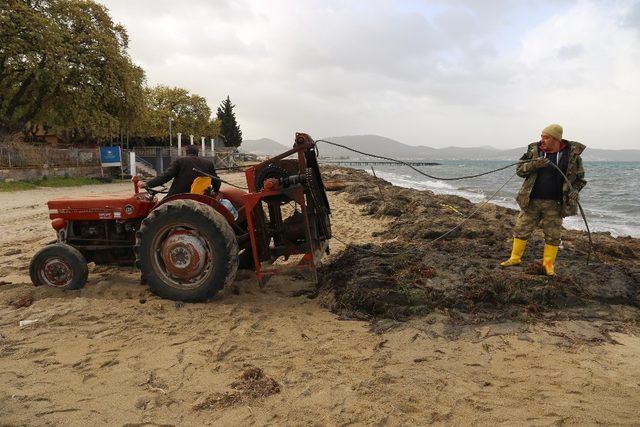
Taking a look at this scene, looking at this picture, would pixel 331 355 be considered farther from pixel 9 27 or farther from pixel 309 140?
pixel 9 27

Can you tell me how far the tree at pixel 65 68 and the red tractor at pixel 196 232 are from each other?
20977mm

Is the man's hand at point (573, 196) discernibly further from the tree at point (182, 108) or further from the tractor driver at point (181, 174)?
the tree at point (182, 108)

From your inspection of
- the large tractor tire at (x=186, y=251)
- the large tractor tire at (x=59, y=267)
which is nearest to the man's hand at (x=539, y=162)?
the large tractor tire at (x=186, y=251)

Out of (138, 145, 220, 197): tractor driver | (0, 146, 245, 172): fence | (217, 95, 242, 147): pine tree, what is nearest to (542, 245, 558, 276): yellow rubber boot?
(138, 145, 220, 197): tractor driver

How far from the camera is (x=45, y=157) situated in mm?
20156

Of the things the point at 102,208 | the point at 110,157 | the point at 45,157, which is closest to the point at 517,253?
the point at 102,208

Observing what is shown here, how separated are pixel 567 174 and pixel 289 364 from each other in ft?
12.7

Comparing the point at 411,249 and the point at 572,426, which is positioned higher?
the point at 411,249

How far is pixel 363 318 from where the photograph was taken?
4180mm


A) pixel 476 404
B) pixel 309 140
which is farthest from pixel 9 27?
pixel 476 404

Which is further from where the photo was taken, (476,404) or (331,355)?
(331,355)

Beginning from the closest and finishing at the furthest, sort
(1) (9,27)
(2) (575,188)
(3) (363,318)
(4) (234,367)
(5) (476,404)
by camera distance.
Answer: (5) (476,404)
(4) (234,367)
(3) (363,318)
(2) (575,188)
(1) (9,27)

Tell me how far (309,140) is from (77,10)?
2521 cm

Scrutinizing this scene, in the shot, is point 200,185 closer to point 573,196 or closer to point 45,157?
point 573,196
